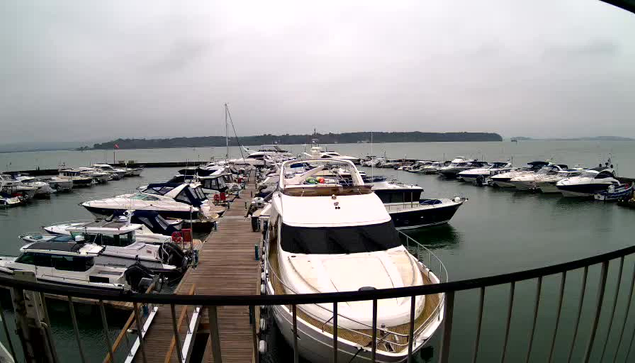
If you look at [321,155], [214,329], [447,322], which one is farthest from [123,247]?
[321,155]

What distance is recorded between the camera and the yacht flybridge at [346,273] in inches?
237

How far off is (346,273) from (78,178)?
50079 mm

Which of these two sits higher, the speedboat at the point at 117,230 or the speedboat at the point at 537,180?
the speedboat at the point at 117,230

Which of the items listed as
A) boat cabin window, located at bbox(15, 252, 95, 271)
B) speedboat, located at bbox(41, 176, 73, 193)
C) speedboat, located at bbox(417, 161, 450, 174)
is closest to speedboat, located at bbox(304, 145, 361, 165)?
boat cabin window, located at bbox(15, 252, 95, 271)

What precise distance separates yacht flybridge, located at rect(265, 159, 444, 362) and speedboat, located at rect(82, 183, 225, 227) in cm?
1299

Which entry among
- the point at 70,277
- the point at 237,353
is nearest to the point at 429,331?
the point at 237,353

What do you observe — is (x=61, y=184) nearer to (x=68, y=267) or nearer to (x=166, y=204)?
(x=166, y=204)

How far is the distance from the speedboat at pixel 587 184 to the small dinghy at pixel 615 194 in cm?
66

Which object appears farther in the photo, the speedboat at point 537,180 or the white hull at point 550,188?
the speedboat at point 537,180

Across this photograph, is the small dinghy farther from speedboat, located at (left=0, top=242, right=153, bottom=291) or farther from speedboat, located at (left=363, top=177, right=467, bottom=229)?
speedboat, located at (left=0, top=242, right=153, bottom=291)

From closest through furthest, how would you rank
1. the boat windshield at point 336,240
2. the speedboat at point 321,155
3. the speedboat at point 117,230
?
the boat windshield at point 336,240 < the speedboat at point 117,230 < the speedboat at point 321,155

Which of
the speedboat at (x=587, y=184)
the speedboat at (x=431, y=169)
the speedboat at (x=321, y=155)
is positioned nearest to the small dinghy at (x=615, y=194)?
the speedboat at (x=587, y=184)

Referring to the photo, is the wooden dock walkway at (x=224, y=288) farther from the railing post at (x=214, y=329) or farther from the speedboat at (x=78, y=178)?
the speedboat at (x=78, y=178)

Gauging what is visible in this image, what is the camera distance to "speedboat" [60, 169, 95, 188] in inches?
1785
